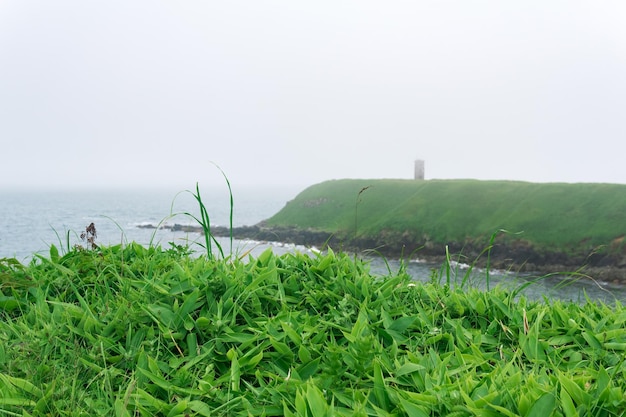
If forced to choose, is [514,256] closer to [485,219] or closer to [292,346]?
[485,219]

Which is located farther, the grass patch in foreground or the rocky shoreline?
the rocky shoreline

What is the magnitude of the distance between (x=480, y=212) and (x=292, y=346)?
59521 mm

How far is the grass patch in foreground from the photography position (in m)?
2.48

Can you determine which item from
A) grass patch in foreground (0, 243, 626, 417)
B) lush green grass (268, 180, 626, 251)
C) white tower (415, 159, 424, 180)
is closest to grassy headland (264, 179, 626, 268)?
lush green grass (268, 180, 626, 251)

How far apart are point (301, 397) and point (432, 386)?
700 mm

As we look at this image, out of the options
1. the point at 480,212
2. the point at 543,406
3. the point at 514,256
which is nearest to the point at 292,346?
the point at 543,406

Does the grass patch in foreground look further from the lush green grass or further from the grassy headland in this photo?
the lush green grass

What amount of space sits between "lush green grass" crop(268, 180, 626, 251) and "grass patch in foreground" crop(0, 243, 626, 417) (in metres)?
41.5

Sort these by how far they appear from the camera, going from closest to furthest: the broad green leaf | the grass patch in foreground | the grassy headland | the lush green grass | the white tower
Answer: the broad green leaf → the grass patch in foreground → the grassy headland → the lush green grass → the white tower

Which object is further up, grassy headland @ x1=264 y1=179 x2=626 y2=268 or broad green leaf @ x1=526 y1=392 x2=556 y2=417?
broad green leaf @ x1=526 y1=392 x2=556 y2=417

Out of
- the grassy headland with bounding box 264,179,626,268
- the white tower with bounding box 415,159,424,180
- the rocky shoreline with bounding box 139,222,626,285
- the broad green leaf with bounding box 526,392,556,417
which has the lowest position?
the rocky shoreline with bounding box 139,222,626,285

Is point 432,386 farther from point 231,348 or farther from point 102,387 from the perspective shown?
point 102,387

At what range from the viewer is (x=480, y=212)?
5894 centimetres

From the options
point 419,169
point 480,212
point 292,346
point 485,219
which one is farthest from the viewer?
point 419,169
